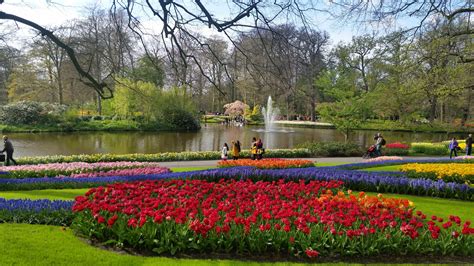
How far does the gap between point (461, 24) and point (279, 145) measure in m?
18.2

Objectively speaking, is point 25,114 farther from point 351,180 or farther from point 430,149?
point 351,180

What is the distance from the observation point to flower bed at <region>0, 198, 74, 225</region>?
20.9 ft

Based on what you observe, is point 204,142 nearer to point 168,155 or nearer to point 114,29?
point 168,155

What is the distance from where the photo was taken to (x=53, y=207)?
6805 mm

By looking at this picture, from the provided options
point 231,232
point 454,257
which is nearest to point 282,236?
point 231,232

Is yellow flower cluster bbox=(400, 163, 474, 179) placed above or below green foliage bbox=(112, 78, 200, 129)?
below

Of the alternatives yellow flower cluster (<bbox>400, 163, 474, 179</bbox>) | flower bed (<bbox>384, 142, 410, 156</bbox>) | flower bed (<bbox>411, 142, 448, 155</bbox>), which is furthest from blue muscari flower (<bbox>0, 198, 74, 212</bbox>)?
flower bed (<bbox>411, 142, 448, 155</bbox>)

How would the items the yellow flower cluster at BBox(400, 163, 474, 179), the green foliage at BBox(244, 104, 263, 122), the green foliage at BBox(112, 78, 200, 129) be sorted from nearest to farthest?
1. the yellow flower cluster at BBox(400, 163, 474, 179)
2. the green foliage at BBox(112, 78, 200, 129)
3. the green foliage at BBox(244, 104, 263, 122)

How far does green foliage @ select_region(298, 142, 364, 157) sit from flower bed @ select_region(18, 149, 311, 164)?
0.72 m

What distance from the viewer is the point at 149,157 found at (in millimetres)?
21391

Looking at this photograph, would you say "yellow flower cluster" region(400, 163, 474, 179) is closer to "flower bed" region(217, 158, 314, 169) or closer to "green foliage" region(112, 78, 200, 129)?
"flower bed" region(217, 158, 314, 169)

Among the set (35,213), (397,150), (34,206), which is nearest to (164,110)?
(397,150)

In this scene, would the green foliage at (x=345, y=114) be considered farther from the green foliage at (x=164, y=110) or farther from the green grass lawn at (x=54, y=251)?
the green grass lawn at (x=54, y=251)

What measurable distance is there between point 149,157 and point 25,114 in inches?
1160
